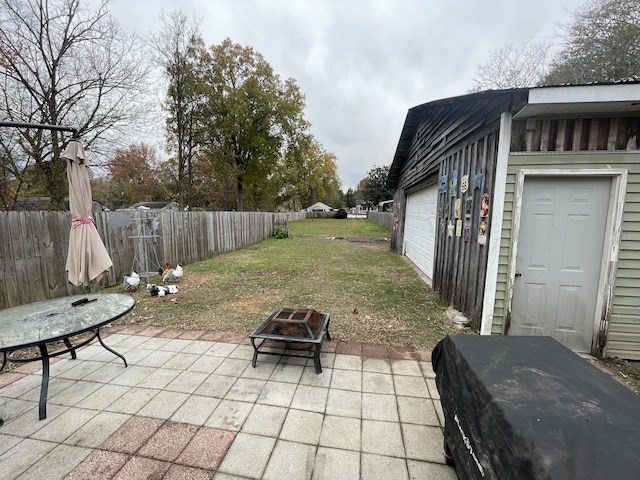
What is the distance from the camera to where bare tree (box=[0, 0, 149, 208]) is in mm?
7621

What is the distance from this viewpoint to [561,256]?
3344mm

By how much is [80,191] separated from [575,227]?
6.07 metres

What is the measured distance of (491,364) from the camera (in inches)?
58.2

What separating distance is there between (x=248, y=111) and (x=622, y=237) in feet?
66.9

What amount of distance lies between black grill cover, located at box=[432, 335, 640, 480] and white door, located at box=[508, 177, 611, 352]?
209 cm

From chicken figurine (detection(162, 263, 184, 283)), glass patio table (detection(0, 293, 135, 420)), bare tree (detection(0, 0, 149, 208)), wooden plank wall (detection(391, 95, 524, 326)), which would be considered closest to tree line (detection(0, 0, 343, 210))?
bare tree (detection(0, 0, 149, 208))

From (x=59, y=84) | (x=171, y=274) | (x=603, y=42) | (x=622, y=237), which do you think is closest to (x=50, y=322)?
(x=171, y=274)

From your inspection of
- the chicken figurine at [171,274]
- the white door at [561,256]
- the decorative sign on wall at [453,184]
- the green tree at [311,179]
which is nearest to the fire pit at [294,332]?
the white door at [561,256]

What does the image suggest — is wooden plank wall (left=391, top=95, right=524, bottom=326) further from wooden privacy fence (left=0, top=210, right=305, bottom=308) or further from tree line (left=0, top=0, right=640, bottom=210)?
wooden privacy fence (left=0, top=210, right=305, bottom=308)

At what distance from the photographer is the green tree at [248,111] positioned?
18.3m

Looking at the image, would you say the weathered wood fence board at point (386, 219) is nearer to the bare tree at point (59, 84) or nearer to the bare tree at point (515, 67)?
the bare tree at point (515, 67)

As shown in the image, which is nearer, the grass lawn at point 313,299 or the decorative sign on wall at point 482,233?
the decorative sign on wall at point 482,233

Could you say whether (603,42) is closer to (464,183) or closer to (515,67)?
(515,67)

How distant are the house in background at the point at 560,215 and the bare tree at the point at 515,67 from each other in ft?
37.7
